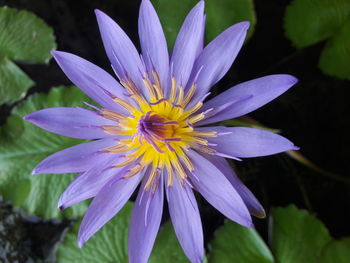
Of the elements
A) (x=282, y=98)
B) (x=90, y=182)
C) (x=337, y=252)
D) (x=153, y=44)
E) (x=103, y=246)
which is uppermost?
(x=153, y=44)

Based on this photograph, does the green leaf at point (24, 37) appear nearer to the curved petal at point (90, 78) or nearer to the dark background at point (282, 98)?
the dark background at point (282, 98)

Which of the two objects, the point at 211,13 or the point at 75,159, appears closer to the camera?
the point at 75,159

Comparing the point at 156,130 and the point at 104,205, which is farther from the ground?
A: the point at 156,130

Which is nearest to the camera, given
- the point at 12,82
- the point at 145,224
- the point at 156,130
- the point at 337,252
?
the point at 156,130

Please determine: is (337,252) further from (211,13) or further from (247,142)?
(211,13)

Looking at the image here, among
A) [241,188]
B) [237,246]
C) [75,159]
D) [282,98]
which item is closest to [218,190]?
[241,188]

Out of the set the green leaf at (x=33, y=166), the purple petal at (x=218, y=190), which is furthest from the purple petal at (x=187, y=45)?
the green leaf at (x=33, y=166)
